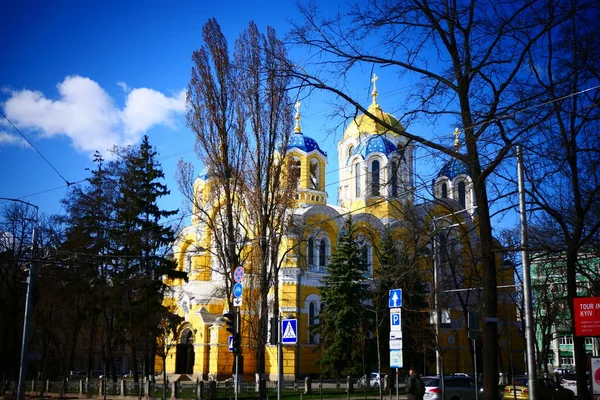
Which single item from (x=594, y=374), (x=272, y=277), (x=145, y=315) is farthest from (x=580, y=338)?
(x=145, y=315)

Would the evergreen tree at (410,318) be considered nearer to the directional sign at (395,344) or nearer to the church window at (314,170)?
the church window at (314,170)

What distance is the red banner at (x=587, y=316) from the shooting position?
13172 mm

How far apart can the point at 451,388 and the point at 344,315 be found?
13.1m

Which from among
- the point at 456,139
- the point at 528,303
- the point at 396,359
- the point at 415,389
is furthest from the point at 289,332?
the point at 456,139

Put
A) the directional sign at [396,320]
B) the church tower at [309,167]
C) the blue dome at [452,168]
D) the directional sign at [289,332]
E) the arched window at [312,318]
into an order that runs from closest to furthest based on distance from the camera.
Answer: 1. the blue dome at [452,168]
2. the directional sign at [396,320]
3. the directional sign at [289,332]
4. the arched window at [312,318]
5. the church tower at [309,167]

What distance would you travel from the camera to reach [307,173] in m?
46.1

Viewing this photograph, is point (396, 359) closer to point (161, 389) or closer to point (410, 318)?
point (161, 389)

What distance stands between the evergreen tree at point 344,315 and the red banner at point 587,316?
20.3m

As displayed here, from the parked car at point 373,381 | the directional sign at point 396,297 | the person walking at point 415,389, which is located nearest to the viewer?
the directional sign at point 396,297

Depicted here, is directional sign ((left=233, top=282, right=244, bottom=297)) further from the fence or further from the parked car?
the parked car

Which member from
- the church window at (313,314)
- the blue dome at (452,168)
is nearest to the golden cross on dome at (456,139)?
the blue dome at (452,168)

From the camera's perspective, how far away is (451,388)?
835 inches

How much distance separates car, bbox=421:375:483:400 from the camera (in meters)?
20.2

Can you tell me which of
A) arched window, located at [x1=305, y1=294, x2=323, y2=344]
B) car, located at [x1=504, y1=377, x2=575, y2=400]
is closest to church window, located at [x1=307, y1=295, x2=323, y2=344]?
arched window, located at [x1=305, y1=294, x2=323, y2=344]
